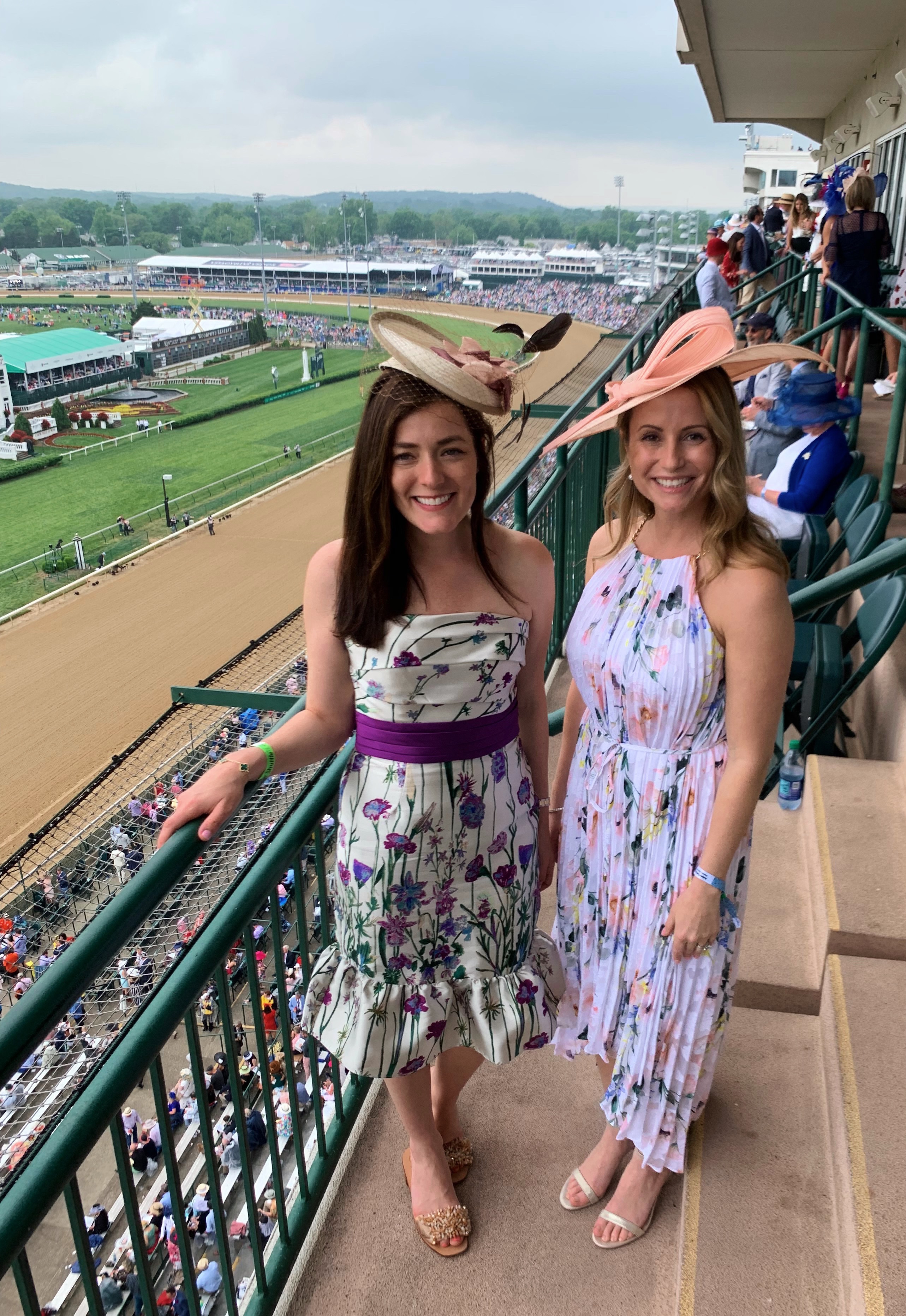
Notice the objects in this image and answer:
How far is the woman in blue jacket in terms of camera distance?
339cm

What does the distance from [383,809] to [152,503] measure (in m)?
46.0

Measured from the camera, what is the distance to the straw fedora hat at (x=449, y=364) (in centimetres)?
110

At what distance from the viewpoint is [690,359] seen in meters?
1.22

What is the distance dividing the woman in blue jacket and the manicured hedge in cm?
4973

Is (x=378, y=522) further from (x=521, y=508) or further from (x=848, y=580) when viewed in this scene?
(x=521, y=508)

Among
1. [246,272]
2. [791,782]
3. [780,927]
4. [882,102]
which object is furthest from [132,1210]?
[246,272]

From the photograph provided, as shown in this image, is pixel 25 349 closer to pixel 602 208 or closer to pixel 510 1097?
pixel 510 1097

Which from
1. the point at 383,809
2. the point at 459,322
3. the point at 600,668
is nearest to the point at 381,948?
the point at 383,809

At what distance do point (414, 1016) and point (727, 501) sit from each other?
808 mm

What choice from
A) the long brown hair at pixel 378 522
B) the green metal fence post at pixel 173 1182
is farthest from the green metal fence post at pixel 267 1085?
the long brown hair at pixel 378 522

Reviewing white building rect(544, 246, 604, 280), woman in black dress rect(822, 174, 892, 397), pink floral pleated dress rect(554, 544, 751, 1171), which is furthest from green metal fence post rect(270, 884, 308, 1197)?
white building rect(544, 246, 604, 280)

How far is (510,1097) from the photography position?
170cm

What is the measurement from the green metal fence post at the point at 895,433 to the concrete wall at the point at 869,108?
22.4 ft

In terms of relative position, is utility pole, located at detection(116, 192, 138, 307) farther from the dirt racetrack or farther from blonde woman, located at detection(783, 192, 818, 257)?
blonde woman, located at detection(783, 192, 818, 257)
